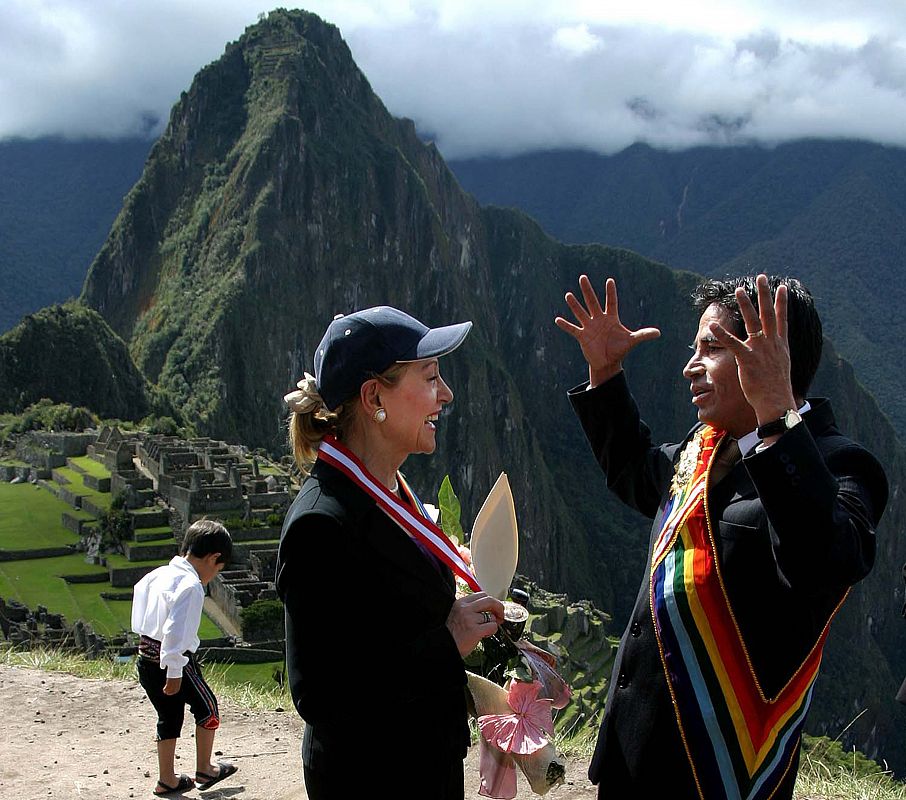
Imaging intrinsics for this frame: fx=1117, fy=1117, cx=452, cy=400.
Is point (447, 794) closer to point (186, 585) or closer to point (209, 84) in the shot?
point (186, 585)

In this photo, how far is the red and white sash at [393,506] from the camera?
271 centimetres

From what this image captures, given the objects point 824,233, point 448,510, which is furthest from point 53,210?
point 448,510

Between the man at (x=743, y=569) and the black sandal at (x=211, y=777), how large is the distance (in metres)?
2.71

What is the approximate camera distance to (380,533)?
104 inches

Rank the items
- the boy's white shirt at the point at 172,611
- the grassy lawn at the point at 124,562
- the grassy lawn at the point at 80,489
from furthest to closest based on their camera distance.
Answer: the grassy lawn at the point at 80,489 < the grassy lawn at the point at 124,562 < the boy's white shirt at the point at 172,611

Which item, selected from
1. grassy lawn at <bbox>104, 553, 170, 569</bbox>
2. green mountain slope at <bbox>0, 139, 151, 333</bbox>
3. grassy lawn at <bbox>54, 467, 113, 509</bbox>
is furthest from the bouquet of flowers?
green mountain slope at <bbox>0, 139, 151, 333</bbox>

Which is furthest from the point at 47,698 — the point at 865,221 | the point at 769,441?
the point at 865,221

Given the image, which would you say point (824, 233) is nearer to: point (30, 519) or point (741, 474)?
point (30, 519)

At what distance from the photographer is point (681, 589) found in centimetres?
270

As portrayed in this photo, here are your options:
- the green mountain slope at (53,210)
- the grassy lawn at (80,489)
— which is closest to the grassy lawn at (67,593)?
the grassy lawn at (80,489)


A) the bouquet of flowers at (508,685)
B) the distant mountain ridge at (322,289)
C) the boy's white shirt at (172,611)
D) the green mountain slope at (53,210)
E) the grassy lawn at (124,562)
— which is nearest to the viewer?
the bouquet of flowers at (508,685)

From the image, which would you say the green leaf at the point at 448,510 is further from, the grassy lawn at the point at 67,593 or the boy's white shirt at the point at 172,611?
the grassy lawn at the point at 67,593

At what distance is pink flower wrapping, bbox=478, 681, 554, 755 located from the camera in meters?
2.80

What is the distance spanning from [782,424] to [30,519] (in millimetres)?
39505
